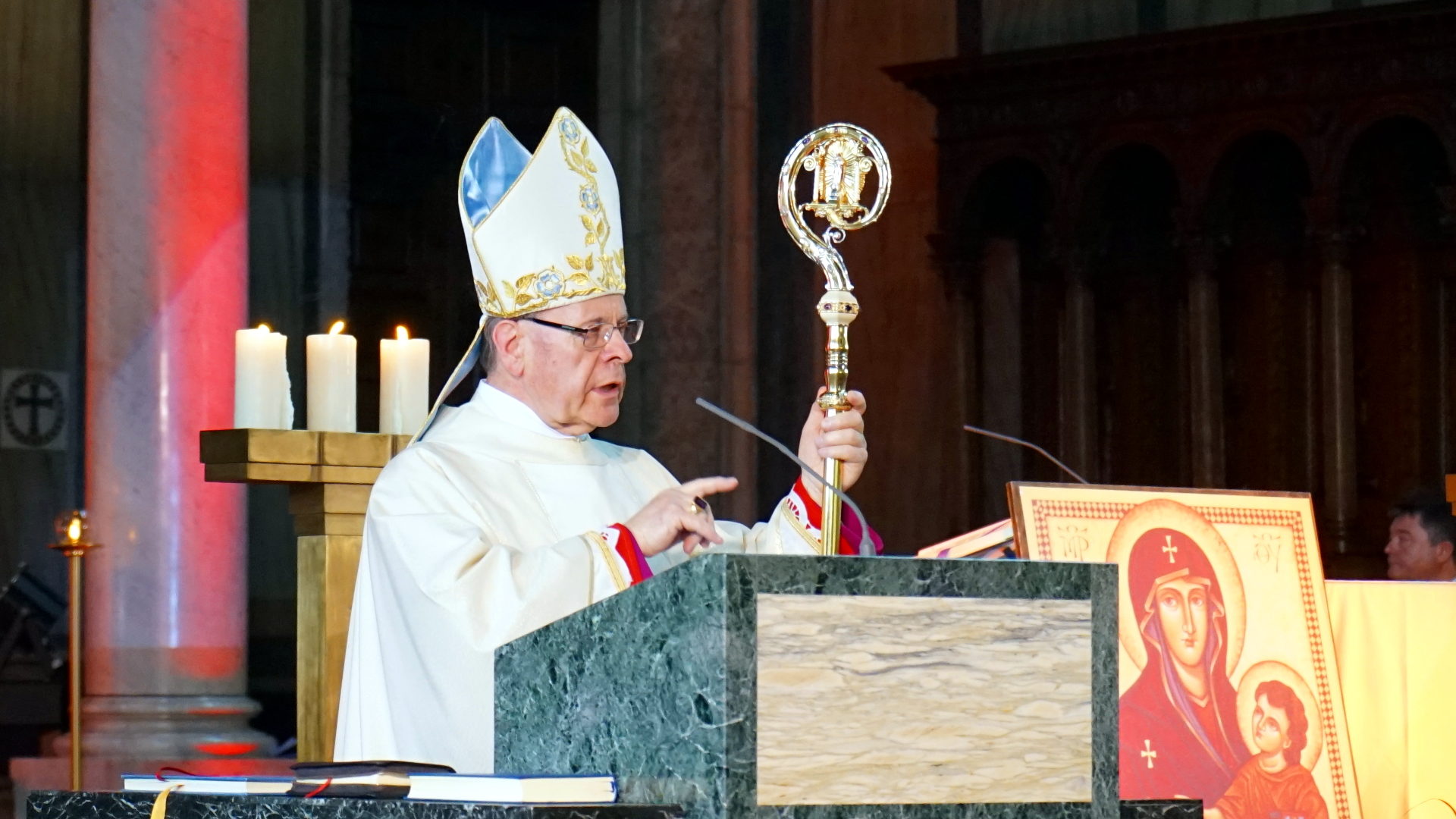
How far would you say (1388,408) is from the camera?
28.1 ft

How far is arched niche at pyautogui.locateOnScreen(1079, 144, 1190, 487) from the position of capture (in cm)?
912

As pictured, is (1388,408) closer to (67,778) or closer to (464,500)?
(67,778)

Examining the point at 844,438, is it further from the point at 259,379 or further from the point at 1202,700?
the point at 259,379

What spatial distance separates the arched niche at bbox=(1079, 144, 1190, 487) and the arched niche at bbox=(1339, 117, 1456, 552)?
2.67 feet

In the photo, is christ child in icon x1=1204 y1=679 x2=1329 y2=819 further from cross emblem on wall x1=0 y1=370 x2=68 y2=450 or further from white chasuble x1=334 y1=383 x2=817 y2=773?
cross emblem on wall x1=0 y1=370 x2=68 y2=450

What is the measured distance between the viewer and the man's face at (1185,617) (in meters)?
2.61

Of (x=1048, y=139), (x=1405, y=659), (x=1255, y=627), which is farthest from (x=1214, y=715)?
(x=1048, y=139)

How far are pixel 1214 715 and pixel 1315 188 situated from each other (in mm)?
6205

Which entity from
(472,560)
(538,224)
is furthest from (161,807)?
(538,224)

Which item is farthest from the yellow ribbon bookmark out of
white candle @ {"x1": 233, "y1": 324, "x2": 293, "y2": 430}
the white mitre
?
white candle @ {"x1": 233, "y1": 324, "x2": 293, "y2": 430}

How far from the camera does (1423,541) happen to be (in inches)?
271

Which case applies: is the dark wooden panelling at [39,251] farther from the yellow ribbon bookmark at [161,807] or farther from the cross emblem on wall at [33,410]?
→ the yellow ribbon bookmark at [161,807]

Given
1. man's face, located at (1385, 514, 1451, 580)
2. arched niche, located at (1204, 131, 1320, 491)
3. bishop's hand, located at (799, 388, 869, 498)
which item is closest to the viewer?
bishop's hand, located at (799, 388, 869, 498)

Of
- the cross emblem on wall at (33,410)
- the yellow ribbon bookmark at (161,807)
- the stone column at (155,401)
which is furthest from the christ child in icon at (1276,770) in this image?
the cross emblem on wall at (33,410)
